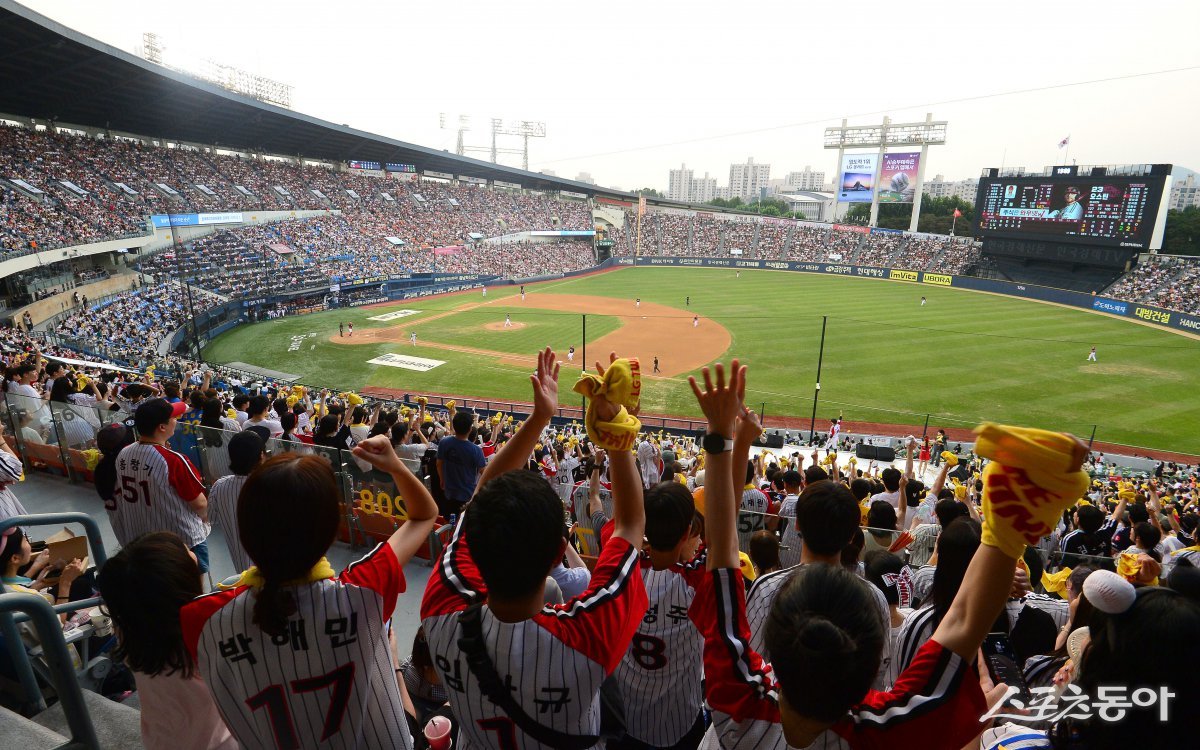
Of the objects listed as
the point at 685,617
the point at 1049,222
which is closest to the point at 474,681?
the point at 685,617

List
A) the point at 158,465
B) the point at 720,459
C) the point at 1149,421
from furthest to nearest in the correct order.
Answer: the point at 1149,421, the point at 158,465, the point at 720,459

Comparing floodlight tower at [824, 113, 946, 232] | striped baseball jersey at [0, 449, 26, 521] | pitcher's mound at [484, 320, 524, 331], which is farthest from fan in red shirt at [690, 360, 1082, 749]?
floodlight tower at [824, 113, 946, 232]

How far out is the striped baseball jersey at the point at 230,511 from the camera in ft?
15.0

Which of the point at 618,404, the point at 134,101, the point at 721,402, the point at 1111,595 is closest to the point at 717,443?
the point at 721,402

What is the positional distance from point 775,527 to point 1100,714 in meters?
4.75

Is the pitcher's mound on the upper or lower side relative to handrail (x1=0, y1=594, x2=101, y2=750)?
lower

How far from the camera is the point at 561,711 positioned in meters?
1.92

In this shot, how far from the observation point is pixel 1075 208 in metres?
47.3

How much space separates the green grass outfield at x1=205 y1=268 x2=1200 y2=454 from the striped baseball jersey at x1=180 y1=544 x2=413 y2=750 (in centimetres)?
2262

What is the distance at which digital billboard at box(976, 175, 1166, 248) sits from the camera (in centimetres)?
4391

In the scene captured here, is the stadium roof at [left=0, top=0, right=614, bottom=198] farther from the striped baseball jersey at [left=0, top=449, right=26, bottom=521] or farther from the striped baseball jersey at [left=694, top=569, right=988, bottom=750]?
the striped baseball jersey at [left=694, top=569, right=988, bottom=750]

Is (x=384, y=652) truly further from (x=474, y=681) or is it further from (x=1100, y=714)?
(x=1100, y=714)

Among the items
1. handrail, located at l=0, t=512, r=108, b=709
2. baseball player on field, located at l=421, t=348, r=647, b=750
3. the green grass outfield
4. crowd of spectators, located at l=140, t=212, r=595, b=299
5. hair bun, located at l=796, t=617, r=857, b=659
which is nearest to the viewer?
hair bun, located at l=796, t=617, r=857, b=659

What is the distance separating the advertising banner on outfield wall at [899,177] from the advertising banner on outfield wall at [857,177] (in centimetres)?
130
